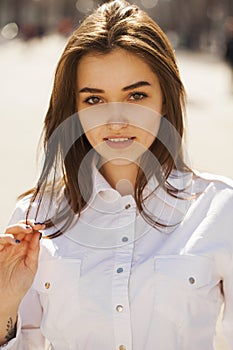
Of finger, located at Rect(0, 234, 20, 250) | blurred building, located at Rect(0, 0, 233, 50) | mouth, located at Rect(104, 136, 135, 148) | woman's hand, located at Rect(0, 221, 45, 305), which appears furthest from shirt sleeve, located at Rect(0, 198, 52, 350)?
blurred building, located at Rect(0, 0, 233, 50)

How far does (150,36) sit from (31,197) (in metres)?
0.64

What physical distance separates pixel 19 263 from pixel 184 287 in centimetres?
48

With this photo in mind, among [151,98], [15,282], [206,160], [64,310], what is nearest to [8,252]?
[15,282]

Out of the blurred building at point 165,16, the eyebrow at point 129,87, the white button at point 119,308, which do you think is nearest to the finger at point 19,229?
the white button at point 119,308

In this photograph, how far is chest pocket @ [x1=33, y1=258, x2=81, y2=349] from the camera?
8.38ft

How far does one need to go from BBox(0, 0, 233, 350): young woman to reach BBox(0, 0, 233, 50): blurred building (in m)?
34.8

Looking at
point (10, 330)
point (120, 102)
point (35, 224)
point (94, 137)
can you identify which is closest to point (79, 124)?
point (94, 137)

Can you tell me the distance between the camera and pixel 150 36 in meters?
2.62

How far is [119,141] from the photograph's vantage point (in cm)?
254

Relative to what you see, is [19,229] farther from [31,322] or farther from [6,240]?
[31,322]

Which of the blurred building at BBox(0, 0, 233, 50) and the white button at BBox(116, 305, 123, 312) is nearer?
Result: the white button at BBox(116, 305, 123, 312)

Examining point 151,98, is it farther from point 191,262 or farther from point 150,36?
point 191,262

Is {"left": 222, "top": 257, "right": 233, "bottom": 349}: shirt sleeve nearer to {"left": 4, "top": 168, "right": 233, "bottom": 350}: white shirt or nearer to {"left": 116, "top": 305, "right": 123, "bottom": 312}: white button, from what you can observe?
{"left": 4, "top": 168, "right": 233, "bottom": 350}: white shirt

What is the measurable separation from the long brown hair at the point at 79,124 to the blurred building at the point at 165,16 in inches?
1366
